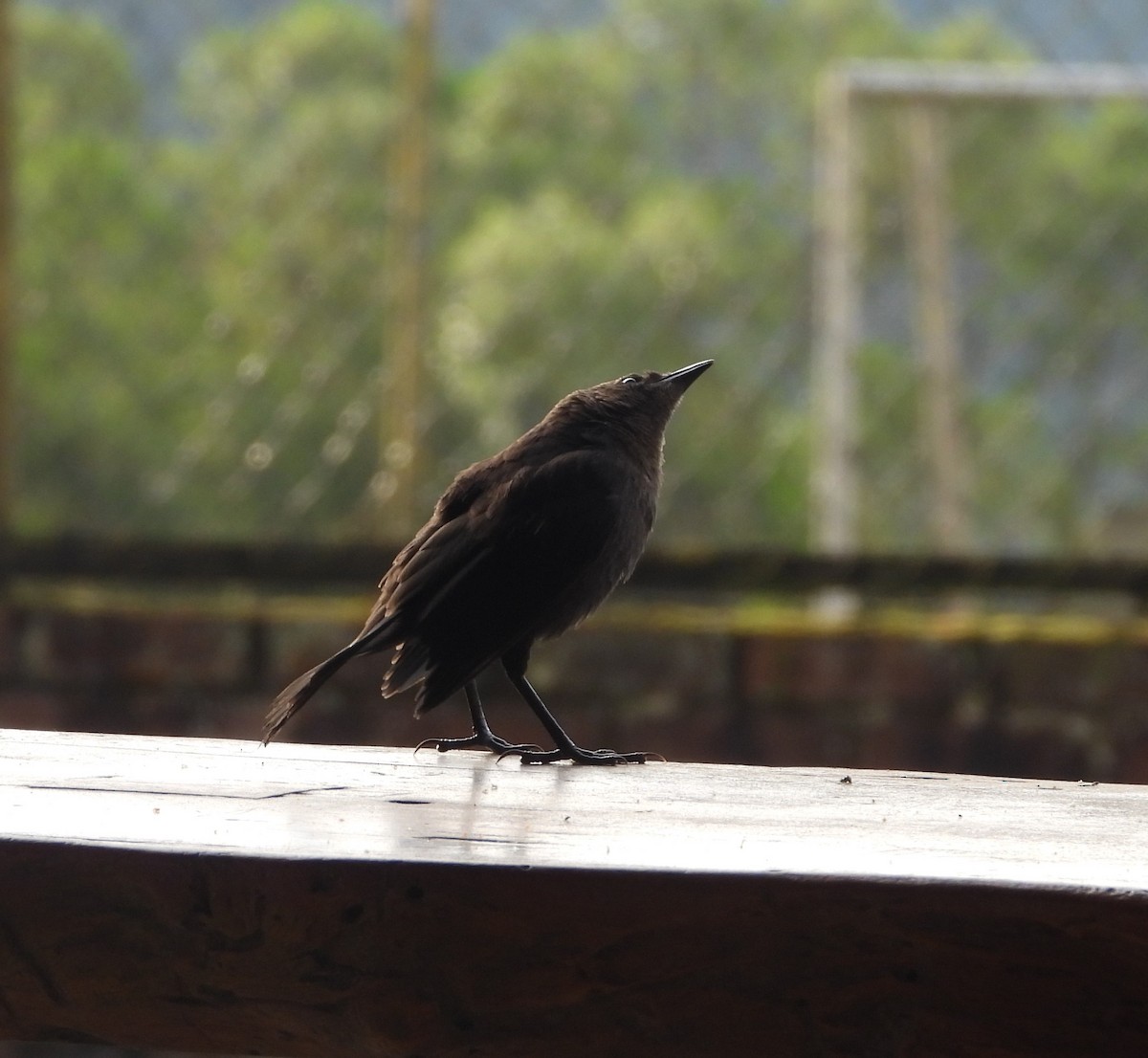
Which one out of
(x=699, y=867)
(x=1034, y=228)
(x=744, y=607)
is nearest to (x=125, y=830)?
(x=699, y=867)

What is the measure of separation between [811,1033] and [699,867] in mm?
110

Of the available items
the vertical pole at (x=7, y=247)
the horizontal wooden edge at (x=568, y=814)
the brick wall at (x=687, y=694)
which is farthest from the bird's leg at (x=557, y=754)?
the vertical pole at (x=7, y=247)

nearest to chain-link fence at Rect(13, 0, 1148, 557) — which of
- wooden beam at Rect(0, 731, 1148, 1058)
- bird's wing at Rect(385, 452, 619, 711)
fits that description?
bird's wing at Rect(385, 452, 619, 711)

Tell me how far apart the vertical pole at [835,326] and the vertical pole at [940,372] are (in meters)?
0.12

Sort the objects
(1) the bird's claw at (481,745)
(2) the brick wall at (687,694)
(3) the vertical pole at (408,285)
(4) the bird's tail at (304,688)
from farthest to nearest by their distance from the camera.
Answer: (3) the vertical pole at (408,285)
(2) the brick wall at (687,694)
(1) the bird's claw at (481,745)
(4) the bird's tail at (304,688)

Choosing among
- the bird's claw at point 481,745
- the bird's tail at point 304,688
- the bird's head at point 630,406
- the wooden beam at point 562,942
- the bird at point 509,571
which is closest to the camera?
the wooden beam at point 562,942

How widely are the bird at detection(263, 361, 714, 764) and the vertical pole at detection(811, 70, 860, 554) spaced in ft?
2.90

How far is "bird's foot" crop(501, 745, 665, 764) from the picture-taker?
5.88 feet

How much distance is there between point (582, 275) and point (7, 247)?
1.01 metres

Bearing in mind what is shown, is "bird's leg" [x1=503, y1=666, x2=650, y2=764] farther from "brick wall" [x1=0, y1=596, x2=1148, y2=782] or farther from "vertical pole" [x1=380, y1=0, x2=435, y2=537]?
"vertical pole" [x1=380, y1=0, x2=435, y2=537]

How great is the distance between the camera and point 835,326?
114 inches

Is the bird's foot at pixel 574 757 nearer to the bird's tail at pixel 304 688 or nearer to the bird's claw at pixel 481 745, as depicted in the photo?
the bird's claw at pixel 481 745

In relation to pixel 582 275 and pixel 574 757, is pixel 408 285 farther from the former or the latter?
pixel 574 757

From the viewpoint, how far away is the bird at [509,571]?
1748 mm
